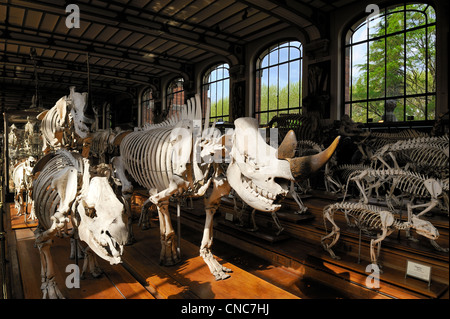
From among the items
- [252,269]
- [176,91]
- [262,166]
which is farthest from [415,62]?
[176,91]

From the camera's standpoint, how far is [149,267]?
14.3ft

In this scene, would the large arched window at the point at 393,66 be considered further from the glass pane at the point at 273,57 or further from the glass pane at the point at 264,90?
the glass pane at the point at 264,90

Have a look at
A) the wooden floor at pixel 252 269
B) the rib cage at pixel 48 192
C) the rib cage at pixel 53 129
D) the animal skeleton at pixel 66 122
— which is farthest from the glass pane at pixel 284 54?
the rib cage at pixel 48 192

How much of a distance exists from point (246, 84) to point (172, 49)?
447 centimetres

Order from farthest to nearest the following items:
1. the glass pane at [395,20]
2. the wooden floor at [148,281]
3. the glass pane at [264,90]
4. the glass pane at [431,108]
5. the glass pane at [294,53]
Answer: the glass pane at [264,90] → the glass pane at [294,53] → the glass pane at [395,20] → the glass pane at [431,108] → the wooden floor at [148,281]

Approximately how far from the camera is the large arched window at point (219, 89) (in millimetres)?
15498

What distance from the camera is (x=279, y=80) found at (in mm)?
12734

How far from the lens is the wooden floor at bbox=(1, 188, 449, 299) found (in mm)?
3514

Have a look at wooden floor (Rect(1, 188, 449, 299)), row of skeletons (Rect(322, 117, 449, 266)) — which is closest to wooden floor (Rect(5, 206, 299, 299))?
wooden floor (Rect(1, 188, 449, 299))

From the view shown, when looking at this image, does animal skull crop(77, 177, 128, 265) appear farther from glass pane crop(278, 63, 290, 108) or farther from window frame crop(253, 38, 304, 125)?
glass pane crop(278, 63, 290, 108)

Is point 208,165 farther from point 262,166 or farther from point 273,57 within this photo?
point 273,57

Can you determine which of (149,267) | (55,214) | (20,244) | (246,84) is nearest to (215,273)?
(149,267)

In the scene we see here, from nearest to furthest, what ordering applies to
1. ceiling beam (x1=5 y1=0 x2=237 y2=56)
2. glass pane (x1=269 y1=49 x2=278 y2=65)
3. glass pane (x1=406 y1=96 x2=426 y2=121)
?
glass pane (x1=406 y1=96 x2=426 y2=121) → ceiling beam (x1=5 y1=0 x2=237 y2=56) → glass pane (x1=269 y1=49 x2=278 y2=65)
